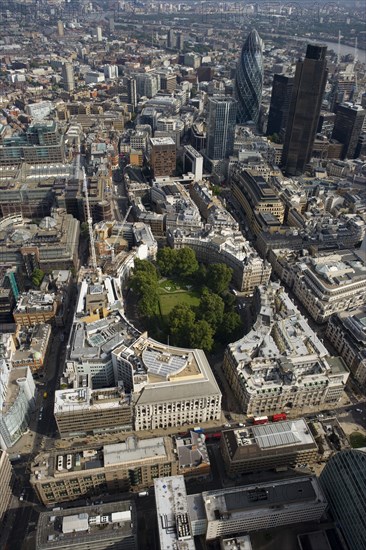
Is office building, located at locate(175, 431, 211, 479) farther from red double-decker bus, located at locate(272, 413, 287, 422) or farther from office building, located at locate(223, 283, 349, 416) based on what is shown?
red double-decker bus, located at locate(272, 413, 287, 422)

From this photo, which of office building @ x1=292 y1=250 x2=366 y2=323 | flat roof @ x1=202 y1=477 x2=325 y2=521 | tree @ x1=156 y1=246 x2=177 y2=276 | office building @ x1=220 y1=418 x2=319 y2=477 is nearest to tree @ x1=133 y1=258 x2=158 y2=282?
tree @ x1=156 y1=246 x2=177 y2=276

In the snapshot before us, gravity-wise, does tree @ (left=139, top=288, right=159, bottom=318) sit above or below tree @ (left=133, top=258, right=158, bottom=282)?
below

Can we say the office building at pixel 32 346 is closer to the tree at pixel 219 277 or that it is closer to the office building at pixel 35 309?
the office building at pixel 35 309

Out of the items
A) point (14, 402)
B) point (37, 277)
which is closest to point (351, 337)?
point (14, 402)

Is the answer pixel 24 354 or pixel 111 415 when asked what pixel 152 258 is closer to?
pixel 24 354

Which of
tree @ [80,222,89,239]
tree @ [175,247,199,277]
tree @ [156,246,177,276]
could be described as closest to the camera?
tree @ [175,247,199,277]

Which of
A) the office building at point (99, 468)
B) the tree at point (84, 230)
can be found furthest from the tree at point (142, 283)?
the office building at point (99, 468)
